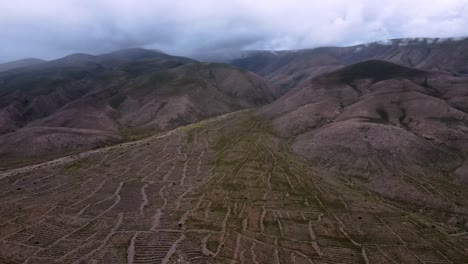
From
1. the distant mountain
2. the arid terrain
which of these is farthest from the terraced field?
the distant mountain

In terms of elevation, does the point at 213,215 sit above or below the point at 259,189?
above

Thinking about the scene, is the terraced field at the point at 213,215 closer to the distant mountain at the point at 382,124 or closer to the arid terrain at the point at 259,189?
the arid terrain at the point at 259,189

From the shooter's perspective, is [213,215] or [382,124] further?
[382,124]

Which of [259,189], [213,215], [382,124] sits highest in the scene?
[382,124]

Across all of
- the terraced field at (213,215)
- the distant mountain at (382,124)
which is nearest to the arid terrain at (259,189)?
the terraced field at (213,215)

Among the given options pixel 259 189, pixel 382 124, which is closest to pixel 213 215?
pixel 259 189

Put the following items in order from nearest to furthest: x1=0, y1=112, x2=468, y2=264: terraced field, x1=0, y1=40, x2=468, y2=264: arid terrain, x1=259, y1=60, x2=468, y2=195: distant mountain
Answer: x1=0, y1=112, x2=468, y2=264: terraced field, x1=0, y1=40, x2=468, y2=264: arid terrain, x1=259, y1=60, x2=468, y2=195: distant mountain

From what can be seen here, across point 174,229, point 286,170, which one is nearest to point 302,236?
point 174,229

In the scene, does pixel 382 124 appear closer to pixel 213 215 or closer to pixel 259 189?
pixel 259 189

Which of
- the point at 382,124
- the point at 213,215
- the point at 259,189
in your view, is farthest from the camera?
the point at 382,124

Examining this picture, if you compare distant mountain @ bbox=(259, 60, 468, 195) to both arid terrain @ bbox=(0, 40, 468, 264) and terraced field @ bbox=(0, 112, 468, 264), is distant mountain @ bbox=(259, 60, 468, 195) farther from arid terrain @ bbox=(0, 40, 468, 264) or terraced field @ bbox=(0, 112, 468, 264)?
terraced field @ bbox=(0, 112, 468, 264)
